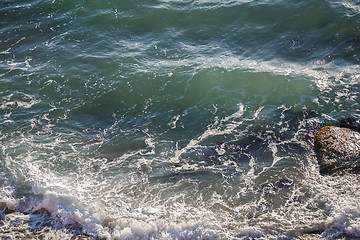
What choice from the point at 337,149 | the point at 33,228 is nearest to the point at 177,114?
the point at 337,149

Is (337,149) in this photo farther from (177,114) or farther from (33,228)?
(33,228)

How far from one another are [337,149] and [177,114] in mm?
4401

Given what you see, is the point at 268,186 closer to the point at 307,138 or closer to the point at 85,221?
the point at 307,138

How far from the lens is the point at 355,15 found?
12.2 meters

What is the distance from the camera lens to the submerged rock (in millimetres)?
7184

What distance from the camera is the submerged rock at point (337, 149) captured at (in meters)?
7.18

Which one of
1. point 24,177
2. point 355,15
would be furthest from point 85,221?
point 355,15

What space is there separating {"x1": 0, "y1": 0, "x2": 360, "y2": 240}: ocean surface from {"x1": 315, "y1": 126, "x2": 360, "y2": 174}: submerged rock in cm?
26

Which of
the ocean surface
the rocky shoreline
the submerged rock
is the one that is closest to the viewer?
the rocky shoreline

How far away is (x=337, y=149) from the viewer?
7.42 metres

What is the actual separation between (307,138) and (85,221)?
5703 millimetres

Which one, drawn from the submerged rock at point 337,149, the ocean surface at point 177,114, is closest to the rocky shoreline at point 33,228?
the ocean surface at point 177,114

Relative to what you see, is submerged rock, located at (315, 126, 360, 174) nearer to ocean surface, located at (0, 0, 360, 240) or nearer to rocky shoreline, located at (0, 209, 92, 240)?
ocean surface, located at (0, 0, 360, 240)

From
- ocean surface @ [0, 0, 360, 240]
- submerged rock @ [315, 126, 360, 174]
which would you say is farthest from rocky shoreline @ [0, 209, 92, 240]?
submerged rock @ [315, 126, 360, 174]
